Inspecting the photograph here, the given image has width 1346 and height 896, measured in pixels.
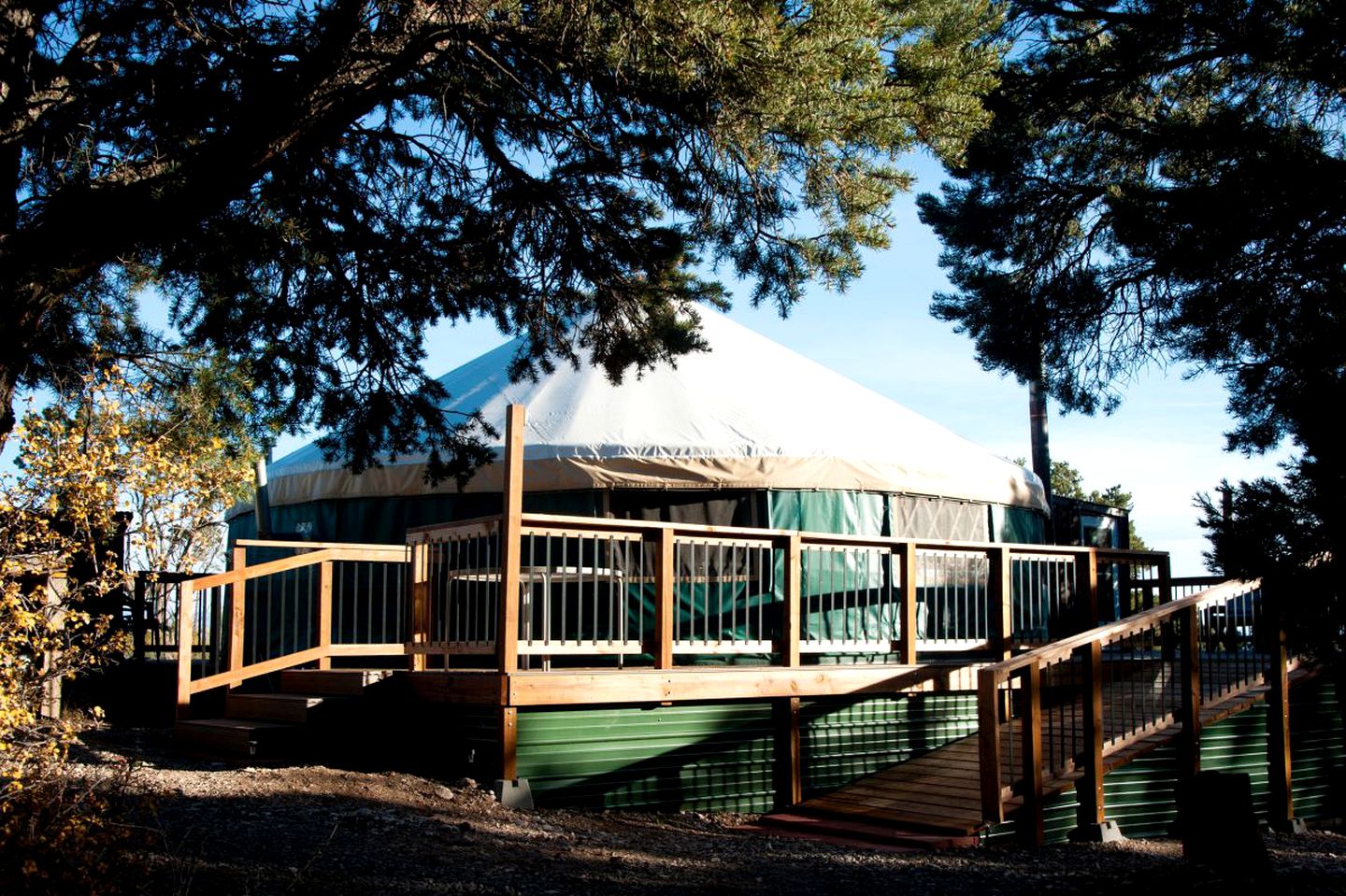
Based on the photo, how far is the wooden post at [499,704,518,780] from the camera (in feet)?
21.6

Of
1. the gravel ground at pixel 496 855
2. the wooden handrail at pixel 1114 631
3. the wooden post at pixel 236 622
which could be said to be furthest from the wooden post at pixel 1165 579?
the wooden post at pixel 236 622

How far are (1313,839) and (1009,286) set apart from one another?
474cm

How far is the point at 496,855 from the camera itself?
5328mm

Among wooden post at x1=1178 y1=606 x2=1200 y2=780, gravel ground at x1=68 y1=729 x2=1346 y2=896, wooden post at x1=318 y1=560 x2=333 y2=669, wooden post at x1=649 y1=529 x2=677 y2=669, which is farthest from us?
wooden post at x1=318 y1=560 x2=333 y2=669

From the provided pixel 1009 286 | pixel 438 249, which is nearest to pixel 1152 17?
pixel 1009 286

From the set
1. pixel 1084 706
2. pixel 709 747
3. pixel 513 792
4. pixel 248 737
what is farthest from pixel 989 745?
pixel 248 737

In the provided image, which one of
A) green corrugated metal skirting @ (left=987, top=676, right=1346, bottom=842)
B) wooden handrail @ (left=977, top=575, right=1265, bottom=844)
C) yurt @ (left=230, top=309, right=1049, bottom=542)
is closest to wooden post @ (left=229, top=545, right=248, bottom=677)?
yurt @ (left=230, top=309, right=1049, bottom=542)

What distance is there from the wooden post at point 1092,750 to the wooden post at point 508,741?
3.00 m

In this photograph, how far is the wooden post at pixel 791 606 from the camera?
770 cm

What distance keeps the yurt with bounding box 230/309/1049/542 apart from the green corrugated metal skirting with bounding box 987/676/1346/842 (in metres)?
2.94

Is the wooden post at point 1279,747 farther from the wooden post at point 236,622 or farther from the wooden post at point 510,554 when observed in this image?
the wooden post at point 236,622

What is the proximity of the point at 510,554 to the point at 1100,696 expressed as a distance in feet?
10.7

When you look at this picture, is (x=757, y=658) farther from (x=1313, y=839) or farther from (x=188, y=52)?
(x=188, y=52)

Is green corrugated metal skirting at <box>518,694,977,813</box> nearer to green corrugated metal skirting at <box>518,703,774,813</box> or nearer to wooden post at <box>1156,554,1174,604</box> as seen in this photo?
green corrugated metal skirting at <box>518,703,774,813</box>
